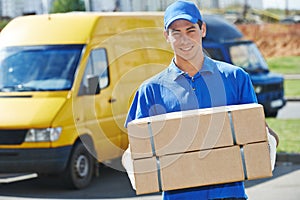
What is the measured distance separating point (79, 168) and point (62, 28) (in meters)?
2.19

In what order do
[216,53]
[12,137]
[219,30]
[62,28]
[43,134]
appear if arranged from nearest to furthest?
[43,134] → [12,137] → [62,28] → [216,53] → [219,30]

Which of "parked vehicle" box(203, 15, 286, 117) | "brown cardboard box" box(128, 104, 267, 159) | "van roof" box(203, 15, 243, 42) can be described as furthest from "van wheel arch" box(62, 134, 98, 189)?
"brown cardboard box" box(128, 104, 267, 159)

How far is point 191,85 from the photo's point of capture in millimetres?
4258

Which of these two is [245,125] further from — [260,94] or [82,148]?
[260,94]

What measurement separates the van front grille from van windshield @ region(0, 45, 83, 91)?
0.86 meters

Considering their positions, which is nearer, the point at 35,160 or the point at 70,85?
the point at 35,160

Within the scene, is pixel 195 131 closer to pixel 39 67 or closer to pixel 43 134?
pixel 43 134

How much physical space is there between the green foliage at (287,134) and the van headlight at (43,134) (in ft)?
13.3

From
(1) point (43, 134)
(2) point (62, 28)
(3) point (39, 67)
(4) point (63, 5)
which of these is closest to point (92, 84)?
(3) point (39, 67)

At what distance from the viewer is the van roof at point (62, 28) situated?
11781 millimetres

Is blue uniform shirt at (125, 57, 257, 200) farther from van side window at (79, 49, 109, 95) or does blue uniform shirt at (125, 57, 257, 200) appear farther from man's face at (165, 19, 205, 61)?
van side window at (79, 49, 109, 95)

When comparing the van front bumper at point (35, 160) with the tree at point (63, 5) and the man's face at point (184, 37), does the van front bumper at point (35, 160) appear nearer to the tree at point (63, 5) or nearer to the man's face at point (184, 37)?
the man's face at point (184, 37)

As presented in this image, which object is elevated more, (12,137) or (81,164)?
(12,137)

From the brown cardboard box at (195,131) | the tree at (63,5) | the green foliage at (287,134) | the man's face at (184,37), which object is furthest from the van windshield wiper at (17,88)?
the tree at (63,5)
